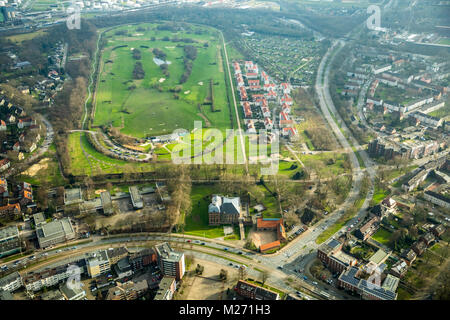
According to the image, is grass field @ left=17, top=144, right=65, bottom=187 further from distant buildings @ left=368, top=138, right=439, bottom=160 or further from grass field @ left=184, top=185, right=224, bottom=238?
distant buildings @ left=368, top=138, right=439, bottom=160

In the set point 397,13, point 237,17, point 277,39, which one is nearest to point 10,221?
point 277,39

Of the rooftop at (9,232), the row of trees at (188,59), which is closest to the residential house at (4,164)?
the rooftop at (9,232)

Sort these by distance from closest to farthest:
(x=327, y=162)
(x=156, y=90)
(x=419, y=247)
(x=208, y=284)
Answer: (x=208, y=284) → (x=419, y=247) → (x=327, y=162) → (x=156, y=90)

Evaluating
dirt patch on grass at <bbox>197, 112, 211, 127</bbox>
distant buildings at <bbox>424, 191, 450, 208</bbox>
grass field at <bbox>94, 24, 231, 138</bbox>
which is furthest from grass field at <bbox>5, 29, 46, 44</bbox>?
distant buildings at <bbox>424, 191, 450, 208</bbox>

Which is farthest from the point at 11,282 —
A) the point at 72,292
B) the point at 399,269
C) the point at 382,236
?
the point at 382,236

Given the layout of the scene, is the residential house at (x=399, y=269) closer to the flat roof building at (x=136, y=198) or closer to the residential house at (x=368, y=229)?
the residential house at (x=368, y=229)

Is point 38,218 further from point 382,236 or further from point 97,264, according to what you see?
point 382,236
